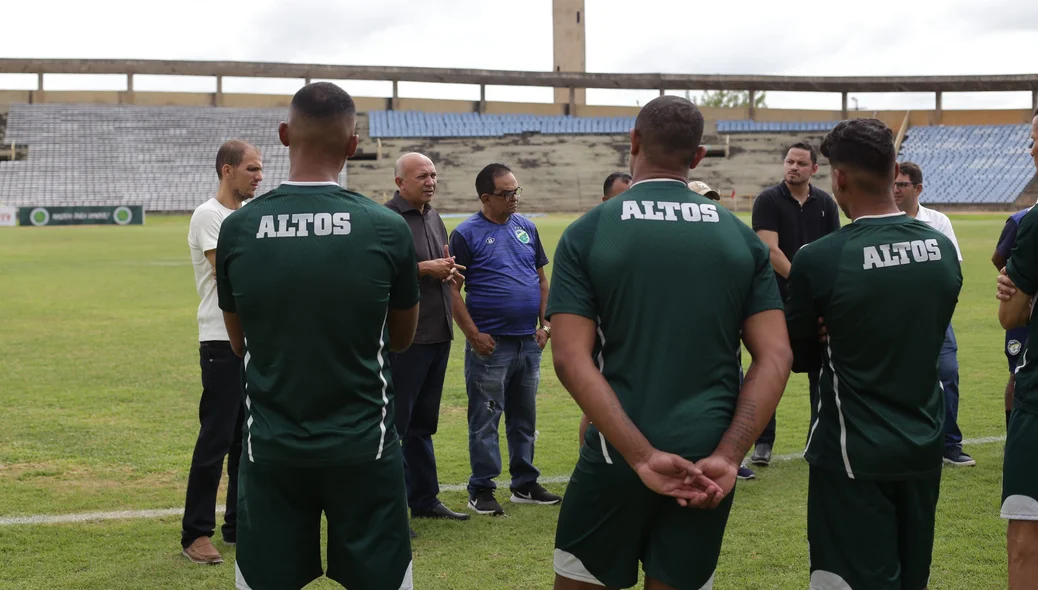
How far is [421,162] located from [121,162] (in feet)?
198

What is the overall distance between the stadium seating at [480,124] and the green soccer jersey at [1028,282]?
202ft

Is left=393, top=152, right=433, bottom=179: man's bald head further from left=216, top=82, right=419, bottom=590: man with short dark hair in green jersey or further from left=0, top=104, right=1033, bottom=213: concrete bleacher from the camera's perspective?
left=0, top=104, right=1033, bottom=213: concrete bleacher

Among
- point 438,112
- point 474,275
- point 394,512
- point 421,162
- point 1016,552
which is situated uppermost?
point 438,112

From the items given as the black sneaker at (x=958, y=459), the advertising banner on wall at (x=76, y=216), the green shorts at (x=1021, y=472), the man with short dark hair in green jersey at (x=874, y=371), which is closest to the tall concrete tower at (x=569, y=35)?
the advertising banner on wall at (x=76, y=216)

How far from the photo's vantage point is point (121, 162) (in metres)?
61.3

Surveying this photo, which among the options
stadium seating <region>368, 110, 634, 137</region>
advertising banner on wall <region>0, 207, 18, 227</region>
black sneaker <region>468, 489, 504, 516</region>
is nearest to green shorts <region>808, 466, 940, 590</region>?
black sneaker <region>468, 489, 504, 516</region>

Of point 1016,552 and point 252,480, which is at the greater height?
point 252,480

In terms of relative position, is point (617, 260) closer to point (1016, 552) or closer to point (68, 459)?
point (1016, 552)

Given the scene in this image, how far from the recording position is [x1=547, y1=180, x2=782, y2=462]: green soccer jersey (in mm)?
2863

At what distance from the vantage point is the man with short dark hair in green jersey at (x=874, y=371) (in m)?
3.26

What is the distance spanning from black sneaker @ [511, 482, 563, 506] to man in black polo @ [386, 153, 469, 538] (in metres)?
0.49

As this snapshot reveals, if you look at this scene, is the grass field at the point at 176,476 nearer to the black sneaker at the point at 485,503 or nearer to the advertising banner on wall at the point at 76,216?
the black sneaker at the point at 485,503

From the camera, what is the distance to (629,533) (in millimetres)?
2961

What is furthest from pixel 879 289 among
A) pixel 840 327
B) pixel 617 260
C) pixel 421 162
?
pixel 421 162
